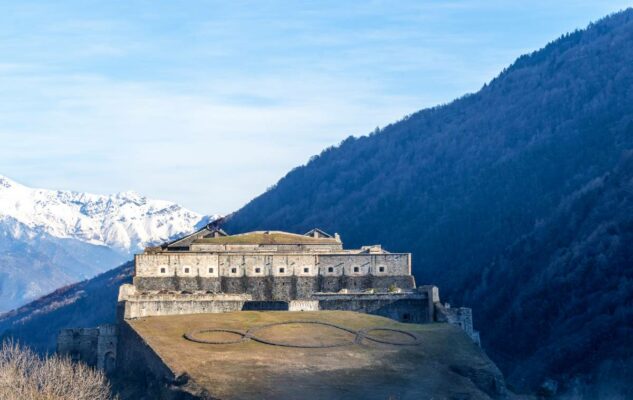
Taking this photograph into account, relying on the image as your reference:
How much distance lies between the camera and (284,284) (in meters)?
120

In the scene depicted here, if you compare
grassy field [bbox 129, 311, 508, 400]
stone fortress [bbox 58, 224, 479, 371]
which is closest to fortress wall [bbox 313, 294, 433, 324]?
stone fortress [bbox 58, 224, 479, 371]

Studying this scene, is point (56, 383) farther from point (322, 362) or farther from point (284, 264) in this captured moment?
point (284, 264)

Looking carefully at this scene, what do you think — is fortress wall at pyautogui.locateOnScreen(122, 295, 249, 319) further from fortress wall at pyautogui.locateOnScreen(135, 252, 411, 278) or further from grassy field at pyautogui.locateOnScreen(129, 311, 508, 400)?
fortress wall at pyautogui.locateOnScreen(135, 252, 411, 278)

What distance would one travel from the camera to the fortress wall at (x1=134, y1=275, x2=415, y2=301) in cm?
11856

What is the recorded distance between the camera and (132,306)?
110 meters

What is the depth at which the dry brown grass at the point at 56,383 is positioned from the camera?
301ft

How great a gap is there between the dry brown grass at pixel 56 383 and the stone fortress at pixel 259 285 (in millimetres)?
4560

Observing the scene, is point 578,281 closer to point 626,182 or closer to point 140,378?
point 626,182

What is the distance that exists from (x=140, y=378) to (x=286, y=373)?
14.5 metres

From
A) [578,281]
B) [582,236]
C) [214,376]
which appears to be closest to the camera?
[214,376]

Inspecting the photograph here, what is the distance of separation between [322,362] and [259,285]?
81.6 feet

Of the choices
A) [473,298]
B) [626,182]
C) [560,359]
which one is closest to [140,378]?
[560,359]

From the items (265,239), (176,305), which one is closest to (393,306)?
(265,239)

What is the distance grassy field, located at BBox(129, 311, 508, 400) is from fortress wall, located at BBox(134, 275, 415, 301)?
29.9 ft
